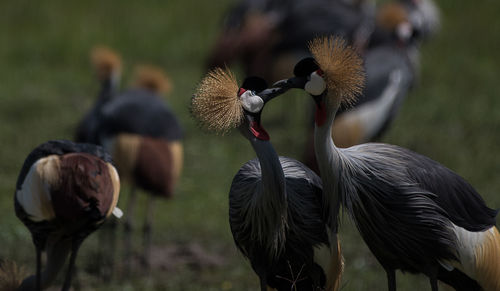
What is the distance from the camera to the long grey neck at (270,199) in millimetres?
2541

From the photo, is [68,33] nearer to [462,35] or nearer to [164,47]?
A: [164,47]

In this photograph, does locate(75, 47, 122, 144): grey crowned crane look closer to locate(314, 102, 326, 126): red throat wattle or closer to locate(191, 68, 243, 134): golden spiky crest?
locate(191, 68, 243, 134): golden spiky crest

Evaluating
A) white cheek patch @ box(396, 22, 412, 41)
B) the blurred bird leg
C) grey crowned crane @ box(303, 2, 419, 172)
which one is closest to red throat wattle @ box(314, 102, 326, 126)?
the blurred bird leg

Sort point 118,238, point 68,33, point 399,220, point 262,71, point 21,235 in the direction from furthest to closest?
point 68,33 < point 262,71 < point 118,238 < point 21,235 < point 399,220

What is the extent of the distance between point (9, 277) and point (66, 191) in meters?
0.65

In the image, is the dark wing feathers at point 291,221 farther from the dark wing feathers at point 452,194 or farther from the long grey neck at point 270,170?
the dark wing feathers at point 452,194

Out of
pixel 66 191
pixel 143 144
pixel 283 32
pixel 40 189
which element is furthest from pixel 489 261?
pixel 283 32

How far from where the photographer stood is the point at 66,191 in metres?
3.05

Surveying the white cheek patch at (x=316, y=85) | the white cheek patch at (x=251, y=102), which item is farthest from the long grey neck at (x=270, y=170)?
the white cheek patch at (x=316, y=85)

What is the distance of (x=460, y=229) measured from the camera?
2654 millimetres

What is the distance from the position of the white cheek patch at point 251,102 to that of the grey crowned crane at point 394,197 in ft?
0.38

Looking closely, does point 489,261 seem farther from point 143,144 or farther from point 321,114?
point 143,144

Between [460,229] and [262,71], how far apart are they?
4.50m

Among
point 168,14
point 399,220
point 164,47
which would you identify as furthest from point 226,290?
point 168,14
